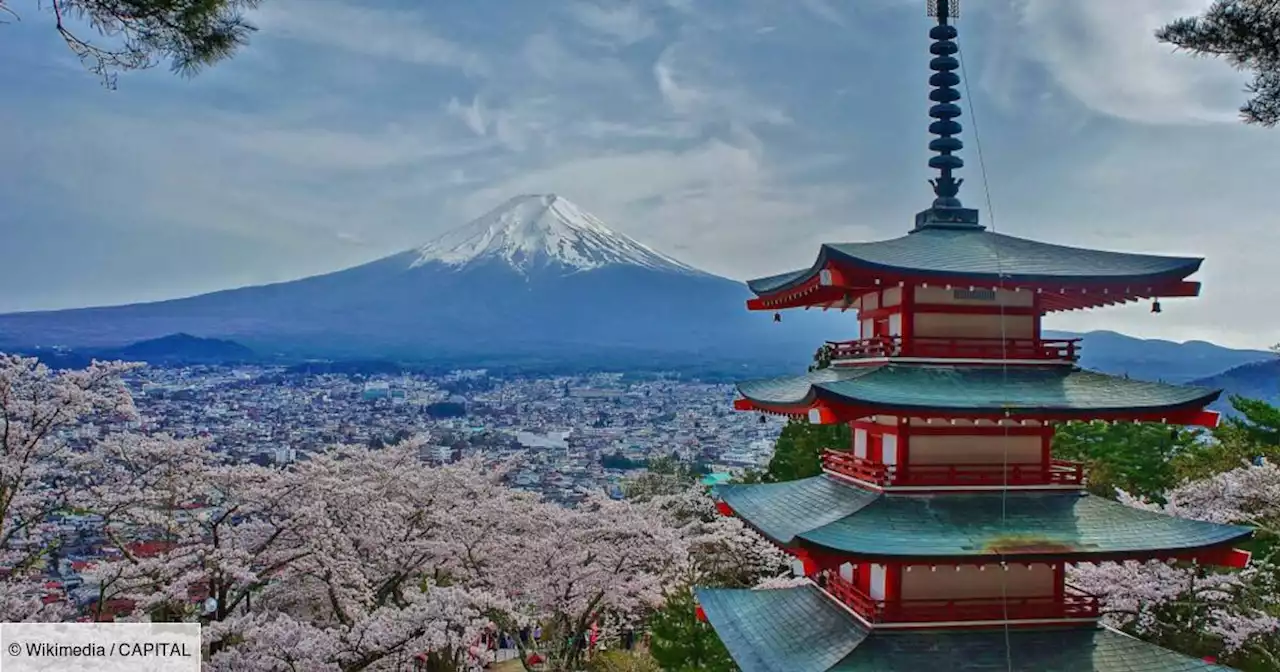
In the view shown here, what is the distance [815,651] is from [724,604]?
2068mm

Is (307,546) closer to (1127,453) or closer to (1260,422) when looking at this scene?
(1127,453)

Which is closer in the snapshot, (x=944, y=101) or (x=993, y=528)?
(x=993, y=528)

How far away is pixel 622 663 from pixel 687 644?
3913 mm

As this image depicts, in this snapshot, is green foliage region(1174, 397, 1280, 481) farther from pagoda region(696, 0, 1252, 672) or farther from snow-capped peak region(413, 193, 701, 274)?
snow-capped peak region(413, 193, 701, 274)

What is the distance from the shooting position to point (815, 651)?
785 centimetres

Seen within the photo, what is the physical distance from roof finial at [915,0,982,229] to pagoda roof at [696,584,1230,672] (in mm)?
4525

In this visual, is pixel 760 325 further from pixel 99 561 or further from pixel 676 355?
pixel 99 561

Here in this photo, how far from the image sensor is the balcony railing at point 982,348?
27.8ft

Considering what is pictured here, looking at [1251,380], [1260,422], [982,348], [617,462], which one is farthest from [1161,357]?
[982,348]

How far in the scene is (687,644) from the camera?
13.2m

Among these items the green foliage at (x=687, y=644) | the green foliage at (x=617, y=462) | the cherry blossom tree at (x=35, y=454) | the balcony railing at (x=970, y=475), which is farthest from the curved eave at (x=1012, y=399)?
the green foliage at (x=617, y=462)

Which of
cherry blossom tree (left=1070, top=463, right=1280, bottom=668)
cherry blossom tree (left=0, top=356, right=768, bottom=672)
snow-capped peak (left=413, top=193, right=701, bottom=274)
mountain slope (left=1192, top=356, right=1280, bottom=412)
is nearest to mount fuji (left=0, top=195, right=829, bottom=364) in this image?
snow-capped peak (left=413, top=193, right=701, bottom=274)

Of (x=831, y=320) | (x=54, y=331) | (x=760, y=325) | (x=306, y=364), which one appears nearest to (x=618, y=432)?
(x=306, y=364)

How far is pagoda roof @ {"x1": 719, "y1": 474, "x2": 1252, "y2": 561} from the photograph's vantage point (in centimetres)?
733
